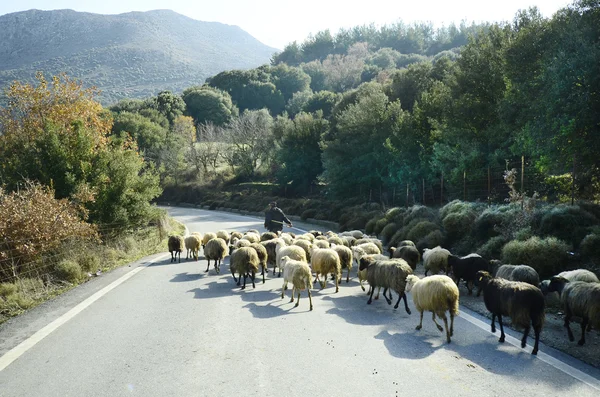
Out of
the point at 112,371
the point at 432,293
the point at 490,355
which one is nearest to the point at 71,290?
the point at 112,371

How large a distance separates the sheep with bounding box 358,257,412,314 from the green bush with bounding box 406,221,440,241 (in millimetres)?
7535

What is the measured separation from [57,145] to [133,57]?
185 m

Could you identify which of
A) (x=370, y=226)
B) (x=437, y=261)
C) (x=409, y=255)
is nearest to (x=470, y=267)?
(x=437, y=261)

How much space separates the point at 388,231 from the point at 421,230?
2885mm

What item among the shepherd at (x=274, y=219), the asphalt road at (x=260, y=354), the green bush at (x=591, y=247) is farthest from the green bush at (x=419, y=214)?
the asphalt road at (x=260, y=354)

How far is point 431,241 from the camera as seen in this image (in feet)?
53.2

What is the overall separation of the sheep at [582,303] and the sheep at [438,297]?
1.83 meters

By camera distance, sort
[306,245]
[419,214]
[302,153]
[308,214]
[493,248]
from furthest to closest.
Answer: [302,153] < [308,214] < [419,214] < [306,245] < [493,248]

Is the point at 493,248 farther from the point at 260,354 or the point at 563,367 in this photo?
the point at 260,354

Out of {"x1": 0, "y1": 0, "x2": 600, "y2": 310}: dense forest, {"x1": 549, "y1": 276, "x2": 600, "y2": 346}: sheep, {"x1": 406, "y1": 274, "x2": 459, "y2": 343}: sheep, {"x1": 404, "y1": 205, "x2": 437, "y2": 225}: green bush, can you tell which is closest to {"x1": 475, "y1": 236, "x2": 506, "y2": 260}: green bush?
{"x1": 0, "y1": 0, "x2": 600, "y2": 310}: dense forest

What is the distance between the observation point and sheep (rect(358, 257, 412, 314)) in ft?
30.7

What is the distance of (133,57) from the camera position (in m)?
185

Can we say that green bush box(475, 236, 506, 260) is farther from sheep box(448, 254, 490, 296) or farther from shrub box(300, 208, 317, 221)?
shrub box(300, 208, 317, 221)

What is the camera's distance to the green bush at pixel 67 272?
503 inches
